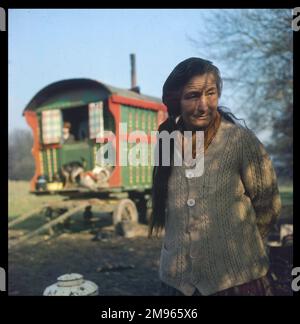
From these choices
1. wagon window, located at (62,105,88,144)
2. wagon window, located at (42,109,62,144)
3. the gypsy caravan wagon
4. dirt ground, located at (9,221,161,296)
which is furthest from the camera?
wagon window, located at (62,105,88,144)

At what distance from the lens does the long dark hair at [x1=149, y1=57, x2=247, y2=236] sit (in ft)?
5.66

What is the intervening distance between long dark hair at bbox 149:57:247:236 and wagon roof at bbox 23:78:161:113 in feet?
24.0

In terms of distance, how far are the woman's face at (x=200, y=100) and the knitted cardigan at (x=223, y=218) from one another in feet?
0.38

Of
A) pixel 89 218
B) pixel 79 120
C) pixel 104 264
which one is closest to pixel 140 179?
pixel 89 218

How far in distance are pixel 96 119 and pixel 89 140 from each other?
0.88 meters

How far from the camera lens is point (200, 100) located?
1.69m

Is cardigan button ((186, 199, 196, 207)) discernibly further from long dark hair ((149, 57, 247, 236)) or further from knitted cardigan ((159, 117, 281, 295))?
long dark hair ((149, 57, 247, 236))

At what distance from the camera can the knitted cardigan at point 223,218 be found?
5.69ft

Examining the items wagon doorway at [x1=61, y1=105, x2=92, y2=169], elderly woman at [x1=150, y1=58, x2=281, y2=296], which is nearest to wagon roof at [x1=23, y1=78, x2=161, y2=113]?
wagon doorway at [x1=61, y1=105, x2=92, y2=169]

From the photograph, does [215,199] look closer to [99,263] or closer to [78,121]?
[99,263]

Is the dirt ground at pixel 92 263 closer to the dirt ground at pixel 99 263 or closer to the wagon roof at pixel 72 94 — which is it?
the dirt ground at pixel 99 263

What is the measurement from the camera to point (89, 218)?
11.0 m
